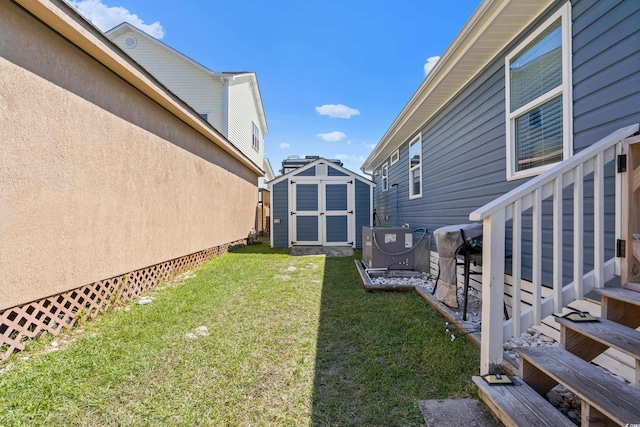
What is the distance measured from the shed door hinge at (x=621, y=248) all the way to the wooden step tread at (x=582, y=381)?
2.28 feet

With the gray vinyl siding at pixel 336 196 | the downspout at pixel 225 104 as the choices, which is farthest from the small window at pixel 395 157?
the downspout at pixel 225 104

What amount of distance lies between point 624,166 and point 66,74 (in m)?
4.53

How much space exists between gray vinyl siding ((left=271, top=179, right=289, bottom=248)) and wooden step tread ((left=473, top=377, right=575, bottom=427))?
821 cm

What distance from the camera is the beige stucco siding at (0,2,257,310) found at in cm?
228

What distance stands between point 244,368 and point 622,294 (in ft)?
7.90

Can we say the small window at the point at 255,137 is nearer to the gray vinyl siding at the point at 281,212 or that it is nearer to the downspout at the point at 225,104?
the downspout at the point at 225,104

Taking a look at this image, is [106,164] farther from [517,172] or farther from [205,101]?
[205,101]

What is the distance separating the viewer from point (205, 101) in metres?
10.1

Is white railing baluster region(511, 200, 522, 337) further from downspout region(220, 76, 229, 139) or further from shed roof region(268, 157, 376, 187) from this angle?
downspout region(220, 76, 229, 139)

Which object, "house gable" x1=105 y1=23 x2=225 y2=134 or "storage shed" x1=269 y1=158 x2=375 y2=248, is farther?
"house gable" x1=105 y1=23 x2=225 y2=134

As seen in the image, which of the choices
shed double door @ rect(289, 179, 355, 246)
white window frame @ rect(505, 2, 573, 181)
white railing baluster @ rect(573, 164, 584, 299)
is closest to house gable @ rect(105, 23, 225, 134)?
shed double door @ rect(289, 179, 355, 246)

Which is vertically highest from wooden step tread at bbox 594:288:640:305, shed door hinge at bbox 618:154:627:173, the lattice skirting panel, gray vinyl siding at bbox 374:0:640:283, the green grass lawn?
gray vinyl siding at bbox 374:0:640:283

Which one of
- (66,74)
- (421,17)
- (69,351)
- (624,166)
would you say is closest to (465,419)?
(624,166)

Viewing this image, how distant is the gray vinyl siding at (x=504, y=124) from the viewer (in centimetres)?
191
